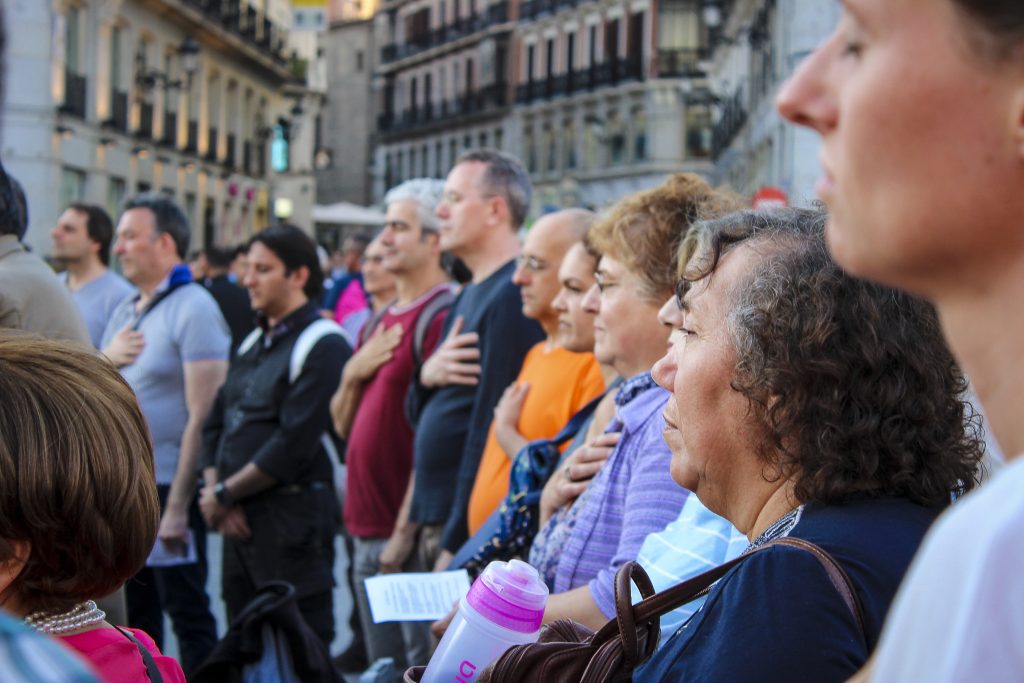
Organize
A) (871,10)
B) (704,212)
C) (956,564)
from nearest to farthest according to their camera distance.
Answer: (956,564)
(871,10)
(704,212)

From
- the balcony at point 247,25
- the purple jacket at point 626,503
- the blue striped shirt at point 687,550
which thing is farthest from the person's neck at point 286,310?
the balcony at point 247,25

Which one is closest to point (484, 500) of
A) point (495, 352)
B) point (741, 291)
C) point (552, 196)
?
point (495, 352)

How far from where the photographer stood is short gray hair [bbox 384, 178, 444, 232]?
576 cm

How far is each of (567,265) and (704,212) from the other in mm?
953

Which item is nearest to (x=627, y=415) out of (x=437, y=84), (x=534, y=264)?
(x=534, y=264)

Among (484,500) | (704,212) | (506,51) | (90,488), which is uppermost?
(506,51)

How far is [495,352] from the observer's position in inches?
183

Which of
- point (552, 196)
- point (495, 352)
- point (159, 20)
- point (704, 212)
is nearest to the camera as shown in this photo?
point (704, 212)

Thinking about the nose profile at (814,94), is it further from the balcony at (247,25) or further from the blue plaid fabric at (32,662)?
the balcony at (247,25)

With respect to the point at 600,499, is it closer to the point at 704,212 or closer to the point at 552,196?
the point at 704,212

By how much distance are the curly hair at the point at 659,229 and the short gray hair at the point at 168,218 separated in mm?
3458

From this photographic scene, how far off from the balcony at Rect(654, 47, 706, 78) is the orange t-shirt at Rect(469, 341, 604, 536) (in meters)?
44.1

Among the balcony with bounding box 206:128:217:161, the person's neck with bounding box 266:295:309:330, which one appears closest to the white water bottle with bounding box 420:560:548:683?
the person's neck with bounding box 266:295:309:330

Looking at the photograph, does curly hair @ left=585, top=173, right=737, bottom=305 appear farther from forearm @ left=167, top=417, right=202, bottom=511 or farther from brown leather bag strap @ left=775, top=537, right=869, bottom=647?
forearm @ left=167, top=417, right=202, bottom=511
